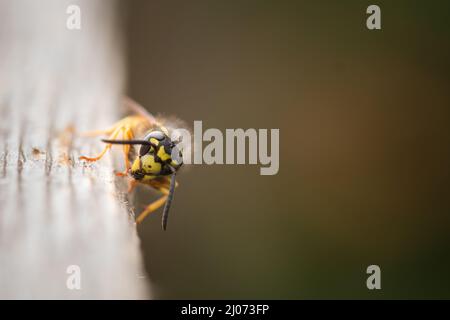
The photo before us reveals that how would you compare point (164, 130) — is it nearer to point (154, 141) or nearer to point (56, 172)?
point (154, 141)

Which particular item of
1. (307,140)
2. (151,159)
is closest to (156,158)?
(151,159)

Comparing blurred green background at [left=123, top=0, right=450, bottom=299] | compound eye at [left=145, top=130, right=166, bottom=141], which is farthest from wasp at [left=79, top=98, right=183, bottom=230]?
blurred green background at [left=123, top=0, right=450, bottom=299]

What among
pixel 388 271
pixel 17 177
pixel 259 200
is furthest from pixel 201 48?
pixel 17 177

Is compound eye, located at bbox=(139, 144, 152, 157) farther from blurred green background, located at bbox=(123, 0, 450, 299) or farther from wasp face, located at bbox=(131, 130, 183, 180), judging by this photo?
blurred green background, located at bbox=(123, 0, 450, 299)

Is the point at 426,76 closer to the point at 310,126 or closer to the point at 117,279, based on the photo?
the point at 310,126

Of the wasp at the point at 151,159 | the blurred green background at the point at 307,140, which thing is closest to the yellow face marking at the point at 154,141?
the wasp at the point at 151,159

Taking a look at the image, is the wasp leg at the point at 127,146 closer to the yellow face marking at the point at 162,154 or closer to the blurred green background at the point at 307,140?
the yellow face marking at the point at 162,154
